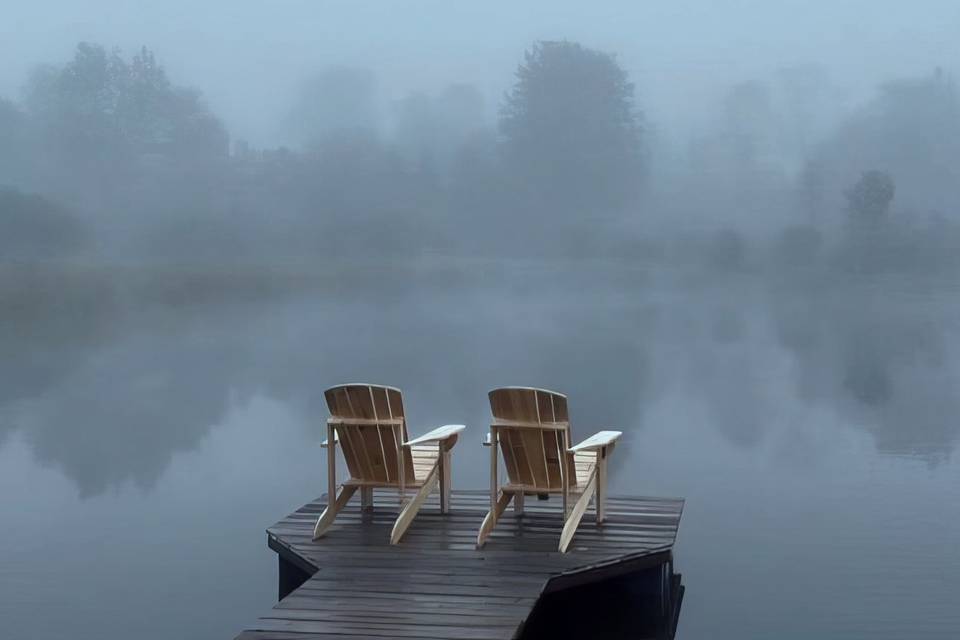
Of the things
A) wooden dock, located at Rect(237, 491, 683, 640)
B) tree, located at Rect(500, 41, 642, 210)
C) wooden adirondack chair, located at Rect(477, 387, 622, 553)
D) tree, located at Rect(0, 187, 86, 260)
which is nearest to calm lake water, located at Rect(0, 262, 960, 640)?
wooden dock, located at Rect(237, 491, 683, 640)

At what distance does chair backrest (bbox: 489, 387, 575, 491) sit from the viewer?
545cm

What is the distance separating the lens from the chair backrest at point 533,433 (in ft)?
17.9

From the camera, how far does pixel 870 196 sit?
3775cm

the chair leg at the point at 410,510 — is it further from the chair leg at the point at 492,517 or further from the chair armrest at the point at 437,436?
the chair leg at the point at 492,517

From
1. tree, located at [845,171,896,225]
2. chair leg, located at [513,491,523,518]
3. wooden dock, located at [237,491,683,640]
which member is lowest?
wooden dock, located at [237,491,683,640]

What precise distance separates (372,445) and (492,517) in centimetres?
61

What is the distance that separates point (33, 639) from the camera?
5.03 m

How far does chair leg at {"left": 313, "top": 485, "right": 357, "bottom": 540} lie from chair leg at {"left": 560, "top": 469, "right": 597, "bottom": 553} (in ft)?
3.20

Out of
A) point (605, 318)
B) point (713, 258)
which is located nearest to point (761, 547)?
point (605, 318)

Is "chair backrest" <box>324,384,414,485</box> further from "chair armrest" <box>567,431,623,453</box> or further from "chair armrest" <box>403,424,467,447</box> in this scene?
"chair armrest" <box>567,431,623,453</box>

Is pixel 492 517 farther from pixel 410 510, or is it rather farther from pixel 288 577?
pixel 288 577

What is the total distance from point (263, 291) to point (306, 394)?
17.7 m

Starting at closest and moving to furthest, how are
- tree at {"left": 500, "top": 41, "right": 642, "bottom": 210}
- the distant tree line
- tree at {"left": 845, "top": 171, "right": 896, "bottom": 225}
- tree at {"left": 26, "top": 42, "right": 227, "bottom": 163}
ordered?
tree at {"left": 845, "top": 171, "right": 896, "bottom": 225}
the distant tree line
tree at {"left": 500, "top": 41, "right": 642, "bottom": 210}
tree at {"left": 26, "top": 42, "right": 227, "bottom": 163}

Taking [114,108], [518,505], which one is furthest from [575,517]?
[114,108]
